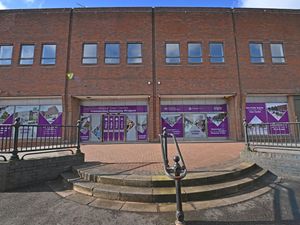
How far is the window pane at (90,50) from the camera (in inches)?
601

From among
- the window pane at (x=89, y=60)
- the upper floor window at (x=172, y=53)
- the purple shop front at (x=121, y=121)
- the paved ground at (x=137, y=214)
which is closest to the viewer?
the paved ground at (x=137, y=214)

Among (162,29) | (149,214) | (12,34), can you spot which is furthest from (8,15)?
(149,214)

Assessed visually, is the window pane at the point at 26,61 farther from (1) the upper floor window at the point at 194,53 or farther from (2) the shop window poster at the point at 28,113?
(1) the upper floor window at the point at 194,53

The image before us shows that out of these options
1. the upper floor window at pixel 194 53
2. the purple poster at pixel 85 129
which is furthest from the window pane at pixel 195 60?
the purple poster at pixel 85 129

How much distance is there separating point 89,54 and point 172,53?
6696 mm

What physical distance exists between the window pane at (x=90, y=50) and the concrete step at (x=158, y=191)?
492 inches

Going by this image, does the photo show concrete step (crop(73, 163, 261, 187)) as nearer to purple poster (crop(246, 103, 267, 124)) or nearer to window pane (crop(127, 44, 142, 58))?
purple poster (crop(246, 103, 267, 124))

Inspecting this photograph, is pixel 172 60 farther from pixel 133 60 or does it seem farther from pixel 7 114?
pixel 7 114

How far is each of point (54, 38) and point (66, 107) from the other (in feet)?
19.0

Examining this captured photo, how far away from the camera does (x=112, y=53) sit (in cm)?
1527

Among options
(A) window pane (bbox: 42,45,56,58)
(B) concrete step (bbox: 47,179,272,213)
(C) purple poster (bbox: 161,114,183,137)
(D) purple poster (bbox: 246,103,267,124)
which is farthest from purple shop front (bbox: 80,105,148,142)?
(B) concrete step (bbox: 47,179,272,213)

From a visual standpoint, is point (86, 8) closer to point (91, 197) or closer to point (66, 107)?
point (66, 107)

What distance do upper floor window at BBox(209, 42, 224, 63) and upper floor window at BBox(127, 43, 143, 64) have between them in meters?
5.73

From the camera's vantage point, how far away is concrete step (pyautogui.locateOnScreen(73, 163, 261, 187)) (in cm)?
451
